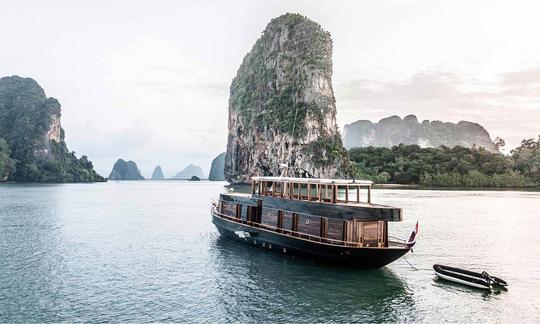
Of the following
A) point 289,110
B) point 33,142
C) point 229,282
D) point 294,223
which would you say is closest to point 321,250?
point 294,223

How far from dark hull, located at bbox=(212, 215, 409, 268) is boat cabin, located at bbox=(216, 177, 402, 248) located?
1.32 feet

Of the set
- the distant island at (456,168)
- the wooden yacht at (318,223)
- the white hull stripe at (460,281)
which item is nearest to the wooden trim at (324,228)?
the wooden yacht at (318,223)

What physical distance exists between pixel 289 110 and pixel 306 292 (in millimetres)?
116224

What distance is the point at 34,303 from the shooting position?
19141mm

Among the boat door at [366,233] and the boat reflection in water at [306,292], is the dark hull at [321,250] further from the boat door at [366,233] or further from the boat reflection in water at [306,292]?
the boat door at [366,233]

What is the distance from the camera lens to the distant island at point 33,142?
163750mm

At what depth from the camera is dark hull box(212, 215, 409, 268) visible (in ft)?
76.1

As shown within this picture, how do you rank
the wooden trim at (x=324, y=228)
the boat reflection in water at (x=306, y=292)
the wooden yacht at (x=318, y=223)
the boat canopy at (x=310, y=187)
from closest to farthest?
1. the boat reflection in water at (x=306, y=292)
2. the wooden yacht at (x=318, y=223)
3. the wooden trim at (x=324, y=228)
4. the boat canopy at (x=310, y=187)

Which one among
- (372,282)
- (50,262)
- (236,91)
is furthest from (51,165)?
(372,282)

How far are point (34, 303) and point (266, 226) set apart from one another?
14765 millimetres

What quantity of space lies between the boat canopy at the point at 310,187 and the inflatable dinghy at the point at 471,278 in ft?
19.2

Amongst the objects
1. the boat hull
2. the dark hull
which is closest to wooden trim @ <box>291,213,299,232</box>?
the dark hull

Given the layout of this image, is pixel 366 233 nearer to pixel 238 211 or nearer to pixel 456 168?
pixel 238 211

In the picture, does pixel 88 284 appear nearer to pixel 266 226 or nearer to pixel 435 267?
pixel 266 226
